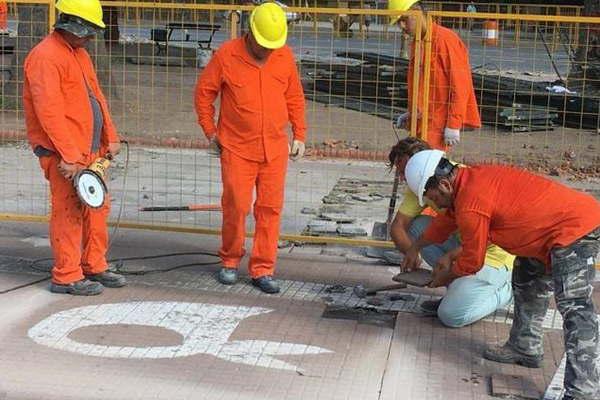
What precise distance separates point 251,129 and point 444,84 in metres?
1.63

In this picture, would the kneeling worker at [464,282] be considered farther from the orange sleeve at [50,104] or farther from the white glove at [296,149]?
the orange sleeve at [50,104]

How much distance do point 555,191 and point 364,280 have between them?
2.27m

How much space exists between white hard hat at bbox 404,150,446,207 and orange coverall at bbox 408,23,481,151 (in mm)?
2081

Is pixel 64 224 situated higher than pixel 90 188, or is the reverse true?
pixel 90 188

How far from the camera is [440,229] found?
515 cm

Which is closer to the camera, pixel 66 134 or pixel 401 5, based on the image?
pixel 66 134

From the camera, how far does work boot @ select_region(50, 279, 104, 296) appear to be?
5.76 meters

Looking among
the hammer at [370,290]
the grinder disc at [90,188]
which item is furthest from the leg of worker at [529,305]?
the grinder disc at [90,188]

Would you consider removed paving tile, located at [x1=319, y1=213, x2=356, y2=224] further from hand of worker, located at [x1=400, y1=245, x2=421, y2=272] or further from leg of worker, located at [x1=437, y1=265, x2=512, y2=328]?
leg of worker, located at [x1=437, y1=265, x2=512, y2=328]

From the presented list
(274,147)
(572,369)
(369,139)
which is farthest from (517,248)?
(369,139)

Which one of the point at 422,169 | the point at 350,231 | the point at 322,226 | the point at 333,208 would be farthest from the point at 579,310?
the point at 333,208

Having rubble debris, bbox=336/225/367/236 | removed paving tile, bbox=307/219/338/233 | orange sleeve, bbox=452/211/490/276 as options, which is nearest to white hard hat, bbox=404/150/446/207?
orange sleeve, bbox=452/211/490/276

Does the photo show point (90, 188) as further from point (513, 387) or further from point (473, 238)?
point (513, 387)

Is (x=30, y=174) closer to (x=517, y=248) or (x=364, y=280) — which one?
(x=364, y=280)
